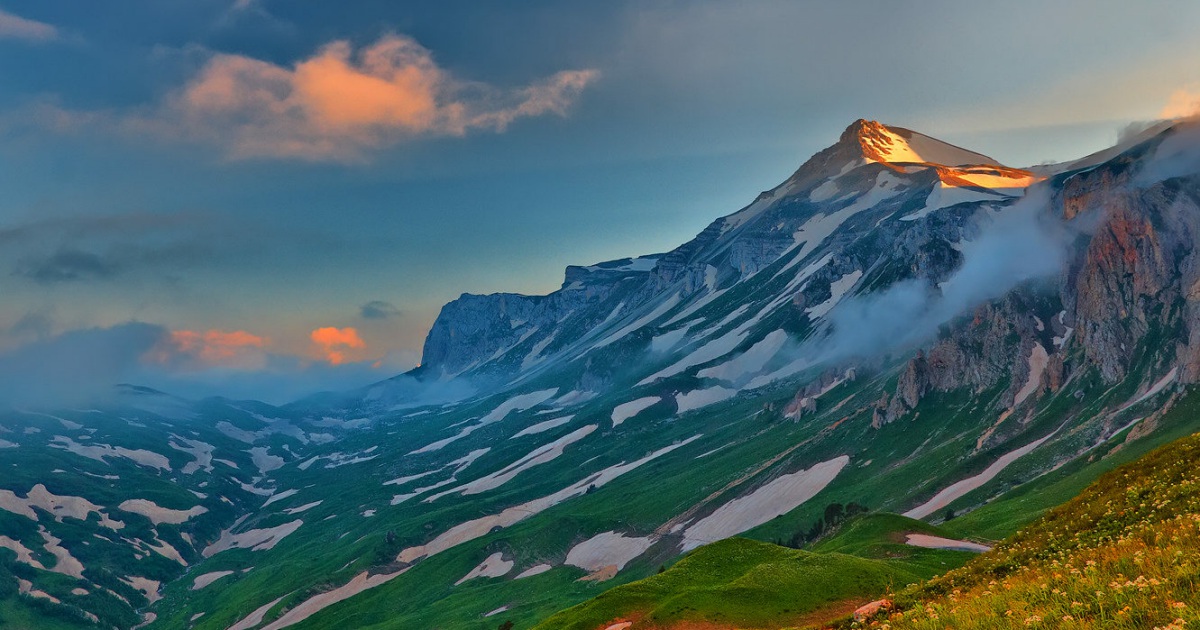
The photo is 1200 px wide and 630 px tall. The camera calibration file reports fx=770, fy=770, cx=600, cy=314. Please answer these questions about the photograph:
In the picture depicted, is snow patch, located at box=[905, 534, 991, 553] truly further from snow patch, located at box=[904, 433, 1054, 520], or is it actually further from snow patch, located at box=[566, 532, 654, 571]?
snow patch, located at box=[566, 532, 654, 571]

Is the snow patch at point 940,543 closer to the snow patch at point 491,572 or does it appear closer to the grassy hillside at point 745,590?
the grassy hillside at point 745,590

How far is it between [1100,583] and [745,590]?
4251cm

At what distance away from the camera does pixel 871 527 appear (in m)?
94.4

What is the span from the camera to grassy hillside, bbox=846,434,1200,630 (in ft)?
44.9

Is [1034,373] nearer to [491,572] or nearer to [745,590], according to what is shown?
[491,572]

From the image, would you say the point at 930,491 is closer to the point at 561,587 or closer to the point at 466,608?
the point at 561,587

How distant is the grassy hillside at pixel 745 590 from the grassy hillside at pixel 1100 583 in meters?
23.6

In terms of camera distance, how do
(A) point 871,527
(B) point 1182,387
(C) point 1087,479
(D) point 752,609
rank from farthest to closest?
(B) point 1182,387, (C) point 1087,479, (A) point 871,527, (D) point 752,609

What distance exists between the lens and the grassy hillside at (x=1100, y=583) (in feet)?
44.9

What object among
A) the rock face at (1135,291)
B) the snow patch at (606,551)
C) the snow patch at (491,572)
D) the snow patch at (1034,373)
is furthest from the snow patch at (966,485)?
the snow patch at (491,572)

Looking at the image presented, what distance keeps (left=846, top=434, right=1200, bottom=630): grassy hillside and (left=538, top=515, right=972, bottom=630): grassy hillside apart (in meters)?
23.6

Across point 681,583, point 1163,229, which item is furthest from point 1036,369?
point 681,583

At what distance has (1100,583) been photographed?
15617 millimetres

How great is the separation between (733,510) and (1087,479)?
290 ft
